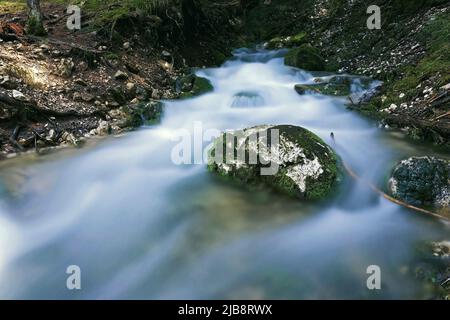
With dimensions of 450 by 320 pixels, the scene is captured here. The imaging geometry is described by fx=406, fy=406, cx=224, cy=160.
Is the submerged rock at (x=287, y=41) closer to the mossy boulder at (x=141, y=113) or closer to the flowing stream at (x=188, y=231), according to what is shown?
the mossy boulder at (x=141, y=113)

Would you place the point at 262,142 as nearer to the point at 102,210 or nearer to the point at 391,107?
the point at 102,210

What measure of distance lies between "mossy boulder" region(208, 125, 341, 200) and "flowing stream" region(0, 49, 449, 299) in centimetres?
19

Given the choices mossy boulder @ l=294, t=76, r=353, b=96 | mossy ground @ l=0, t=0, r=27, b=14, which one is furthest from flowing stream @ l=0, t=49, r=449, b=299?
mossy ground @ l=0, t=0, r=27, b=14

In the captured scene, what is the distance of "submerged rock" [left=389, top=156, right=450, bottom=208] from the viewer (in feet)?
A: 16.6

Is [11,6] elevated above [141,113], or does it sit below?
above

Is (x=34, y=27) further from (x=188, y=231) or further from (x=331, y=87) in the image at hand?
(x=331, y=87)

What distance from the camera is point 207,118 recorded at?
345 inches

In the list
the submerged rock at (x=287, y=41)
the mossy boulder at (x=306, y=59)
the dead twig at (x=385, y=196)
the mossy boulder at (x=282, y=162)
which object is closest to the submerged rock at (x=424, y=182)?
the dead twig at (x=385, y=196)

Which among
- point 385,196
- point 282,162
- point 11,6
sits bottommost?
point 385,196

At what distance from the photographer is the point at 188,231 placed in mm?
5027

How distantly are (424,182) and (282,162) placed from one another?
5.91 ft

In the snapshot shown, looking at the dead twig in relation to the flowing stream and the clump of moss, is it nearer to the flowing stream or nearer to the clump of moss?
the flowing stream

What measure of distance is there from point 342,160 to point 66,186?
13.8 feet

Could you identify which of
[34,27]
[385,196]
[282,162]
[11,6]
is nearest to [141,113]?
[34,27]
